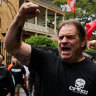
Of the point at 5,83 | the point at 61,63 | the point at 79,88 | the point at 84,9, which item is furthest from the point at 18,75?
the point at 84,9

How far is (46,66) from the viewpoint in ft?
7.66

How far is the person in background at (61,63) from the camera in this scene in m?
2.22

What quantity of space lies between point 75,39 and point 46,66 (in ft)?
1.33

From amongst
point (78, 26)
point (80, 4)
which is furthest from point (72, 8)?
point (80, 4)

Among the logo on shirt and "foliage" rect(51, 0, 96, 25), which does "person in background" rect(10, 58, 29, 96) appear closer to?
the logo on shirt

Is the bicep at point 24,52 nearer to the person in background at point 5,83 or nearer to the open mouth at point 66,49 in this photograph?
the open mouth at point 66,49

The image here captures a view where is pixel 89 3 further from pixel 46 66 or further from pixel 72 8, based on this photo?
pixel 46 66

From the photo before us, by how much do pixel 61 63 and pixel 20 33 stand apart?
51 cm

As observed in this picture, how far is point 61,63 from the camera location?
2381mm

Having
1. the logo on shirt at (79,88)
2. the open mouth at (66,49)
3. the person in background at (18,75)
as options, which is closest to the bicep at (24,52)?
the open mouth at (66,49)

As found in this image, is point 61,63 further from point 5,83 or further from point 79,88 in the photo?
point 5,83

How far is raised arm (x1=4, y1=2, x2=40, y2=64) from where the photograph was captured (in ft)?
6.75

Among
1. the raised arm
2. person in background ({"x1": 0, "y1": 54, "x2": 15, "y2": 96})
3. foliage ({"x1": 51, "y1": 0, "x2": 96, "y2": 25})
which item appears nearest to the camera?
the raised arm

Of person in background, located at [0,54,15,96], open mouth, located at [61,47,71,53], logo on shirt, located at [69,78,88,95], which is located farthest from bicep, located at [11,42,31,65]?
person in background, located at [0,54,15,96]
